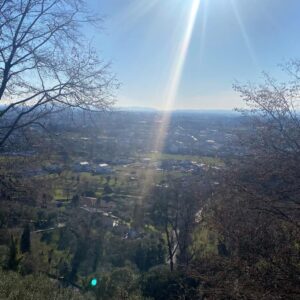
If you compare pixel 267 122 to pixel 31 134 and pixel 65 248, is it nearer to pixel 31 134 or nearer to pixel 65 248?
pixel 31 134

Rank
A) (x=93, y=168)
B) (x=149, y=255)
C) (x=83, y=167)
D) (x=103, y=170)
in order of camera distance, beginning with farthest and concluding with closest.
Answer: (x=103, y=170) → (x=93, y=168) → (x=83, y=167) → (x=149, y=255)

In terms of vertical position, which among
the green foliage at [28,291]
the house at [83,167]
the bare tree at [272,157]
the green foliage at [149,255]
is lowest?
the house at [83,167]

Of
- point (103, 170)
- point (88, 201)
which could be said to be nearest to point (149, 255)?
point (88, 201)

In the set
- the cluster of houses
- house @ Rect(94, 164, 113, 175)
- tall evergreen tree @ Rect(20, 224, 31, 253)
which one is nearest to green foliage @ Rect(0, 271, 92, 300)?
tall evergreen tree @ Rect(20, 224, 31, 253)

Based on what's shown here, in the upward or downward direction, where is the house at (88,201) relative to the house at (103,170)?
upward

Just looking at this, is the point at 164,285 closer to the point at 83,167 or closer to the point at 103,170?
the point at 83,167

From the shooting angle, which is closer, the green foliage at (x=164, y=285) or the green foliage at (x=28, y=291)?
the green foliage at (x=28, y=291)

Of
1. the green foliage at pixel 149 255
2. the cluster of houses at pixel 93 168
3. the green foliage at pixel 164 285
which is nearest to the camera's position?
the green foliage at pixel 164 285

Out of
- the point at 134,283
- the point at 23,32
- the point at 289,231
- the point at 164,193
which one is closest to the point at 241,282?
the point at 289,231

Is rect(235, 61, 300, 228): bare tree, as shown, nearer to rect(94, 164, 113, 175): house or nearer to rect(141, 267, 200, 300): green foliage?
rect(141, 267, 200, 300): green foliage

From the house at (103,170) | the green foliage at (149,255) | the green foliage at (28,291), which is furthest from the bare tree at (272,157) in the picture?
the house at (103,170)

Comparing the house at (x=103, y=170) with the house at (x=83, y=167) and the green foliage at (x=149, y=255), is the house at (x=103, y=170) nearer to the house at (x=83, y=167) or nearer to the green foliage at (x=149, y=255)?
the house at (x=83, y=167)
